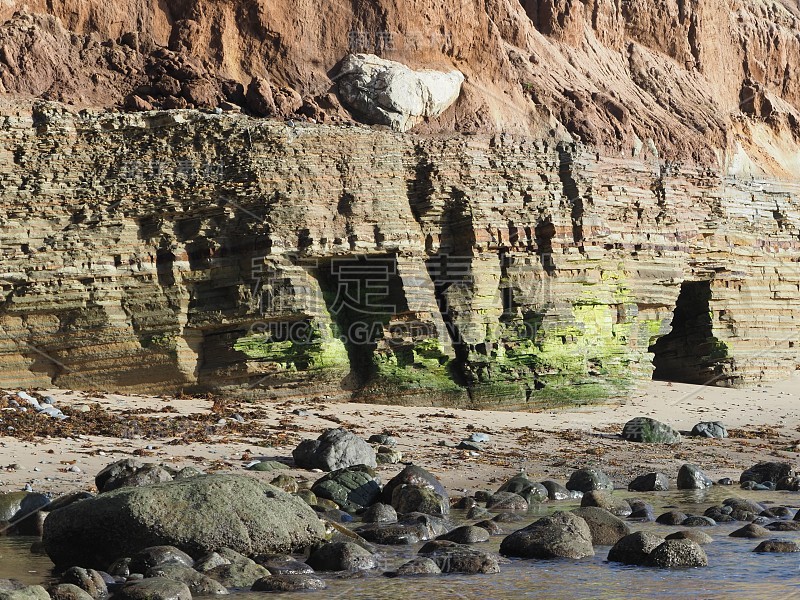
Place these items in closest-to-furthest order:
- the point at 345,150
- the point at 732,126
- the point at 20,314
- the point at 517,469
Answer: the point at 517,469, the point at 20,314, the point at 345,150, the point at 732,126

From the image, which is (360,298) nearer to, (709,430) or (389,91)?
(389,91)

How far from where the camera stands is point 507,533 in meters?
11.3

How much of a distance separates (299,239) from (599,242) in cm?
712

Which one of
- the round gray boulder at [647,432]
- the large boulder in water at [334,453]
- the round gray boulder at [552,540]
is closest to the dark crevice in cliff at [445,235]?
the round gray boulder at [647,432]

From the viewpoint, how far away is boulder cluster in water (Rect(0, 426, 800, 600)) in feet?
28.3

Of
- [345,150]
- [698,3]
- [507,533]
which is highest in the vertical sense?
[698,3]

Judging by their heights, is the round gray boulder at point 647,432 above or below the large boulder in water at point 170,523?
below

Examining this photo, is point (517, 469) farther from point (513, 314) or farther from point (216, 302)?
point (216, 302)

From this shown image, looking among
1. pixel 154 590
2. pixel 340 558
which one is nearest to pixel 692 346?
pixel 340 558

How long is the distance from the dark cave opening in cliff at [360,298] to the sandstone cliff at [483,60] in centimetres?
377

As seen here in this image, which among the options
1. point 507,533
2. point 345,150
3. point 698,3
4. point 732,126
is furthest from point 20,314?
point 698,3

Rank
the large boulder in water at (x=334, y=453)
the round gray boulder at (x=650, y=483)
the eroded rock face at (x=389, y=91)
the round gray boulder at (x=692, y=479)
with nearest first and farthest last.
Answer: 1. the large boulder in water at (x=334, y=453)
2. the round gray boulder at (x=650, y=483)
3. the round gray boulder at (x=692, y=479)
4. the eroded rock face at (x=389, y=91)

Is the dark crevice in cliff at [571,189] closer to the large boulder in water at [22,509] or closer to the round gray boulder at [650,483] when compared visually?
the round gray boulder at [650,483]

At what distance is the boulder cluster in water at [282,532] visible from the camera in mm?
8617
